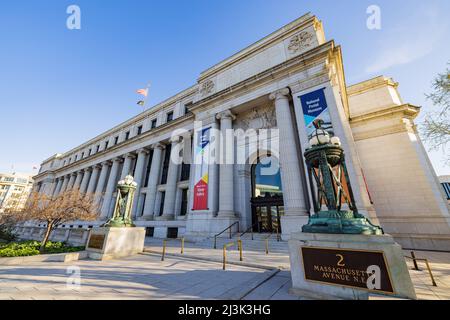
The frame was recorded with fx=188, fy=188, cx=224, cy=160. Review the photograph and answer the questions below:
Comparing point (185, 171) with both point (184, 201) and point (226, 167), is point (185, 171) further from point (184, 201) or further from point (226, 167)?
point (226, 167)

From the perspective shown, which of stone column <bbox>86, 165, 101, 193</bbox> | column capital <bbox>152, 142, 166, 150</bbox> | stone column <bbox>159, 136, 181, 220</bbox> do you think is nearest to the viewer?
stone column <bbox>159, 136, 181, 220</bbox>

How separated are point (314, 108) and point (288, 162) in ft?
14.0

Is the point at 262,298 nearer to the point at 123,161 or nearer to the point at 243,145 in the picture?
the point at 243,145

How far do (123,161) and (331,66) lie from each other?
3107 cm

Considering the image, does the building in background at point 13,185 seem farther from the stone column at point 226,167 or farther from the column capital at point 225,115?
the stone column at point 226,167

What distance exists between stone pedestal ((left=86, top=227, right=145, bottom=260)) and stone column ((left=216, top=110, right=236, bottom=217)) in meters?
6.79

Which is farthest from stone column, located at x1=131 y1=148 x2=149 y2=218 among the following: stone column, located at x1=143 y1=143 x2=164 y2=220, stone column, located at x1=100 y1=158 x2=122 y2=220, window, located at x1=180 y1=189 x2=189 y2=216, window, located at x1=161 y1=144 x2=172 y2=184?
window, located at x1=180 y1=189 x2=189 y2=216

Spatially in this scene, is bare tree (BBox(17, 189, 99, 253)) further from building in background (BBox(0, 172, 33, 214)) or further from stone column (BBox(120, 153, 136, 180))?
building in background (BBox(0, 172, 33, 214))

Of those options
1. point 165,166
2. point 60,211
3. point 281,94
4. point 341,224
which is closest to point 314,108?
point 281,94

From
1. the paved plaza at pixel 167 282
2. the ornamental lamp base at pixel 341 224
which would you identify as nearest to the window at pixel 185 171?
the paved plaza at pixel 167 282

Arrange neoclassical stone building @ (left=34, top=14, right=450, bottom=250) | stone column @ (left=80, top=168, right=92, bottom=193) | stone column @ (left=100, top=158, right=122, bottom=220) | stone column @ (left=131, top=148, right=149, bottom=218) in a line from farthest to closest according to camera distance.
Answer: stone column @ (left=80, top=168, right=92, bottom=193), stone column @ (left=100, top=158, right=122, bottom=220), stone column @ (left=131, top=148, right=149, bottom=218), neoclassical stone building @ (left=34, top=14, right=450, bottom=250)

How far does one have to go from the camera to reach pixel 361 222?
433 centimetres

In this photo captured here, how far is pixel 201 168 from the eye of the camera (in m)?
17.5

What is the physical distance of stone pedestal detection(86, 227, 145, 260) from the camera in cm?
896
